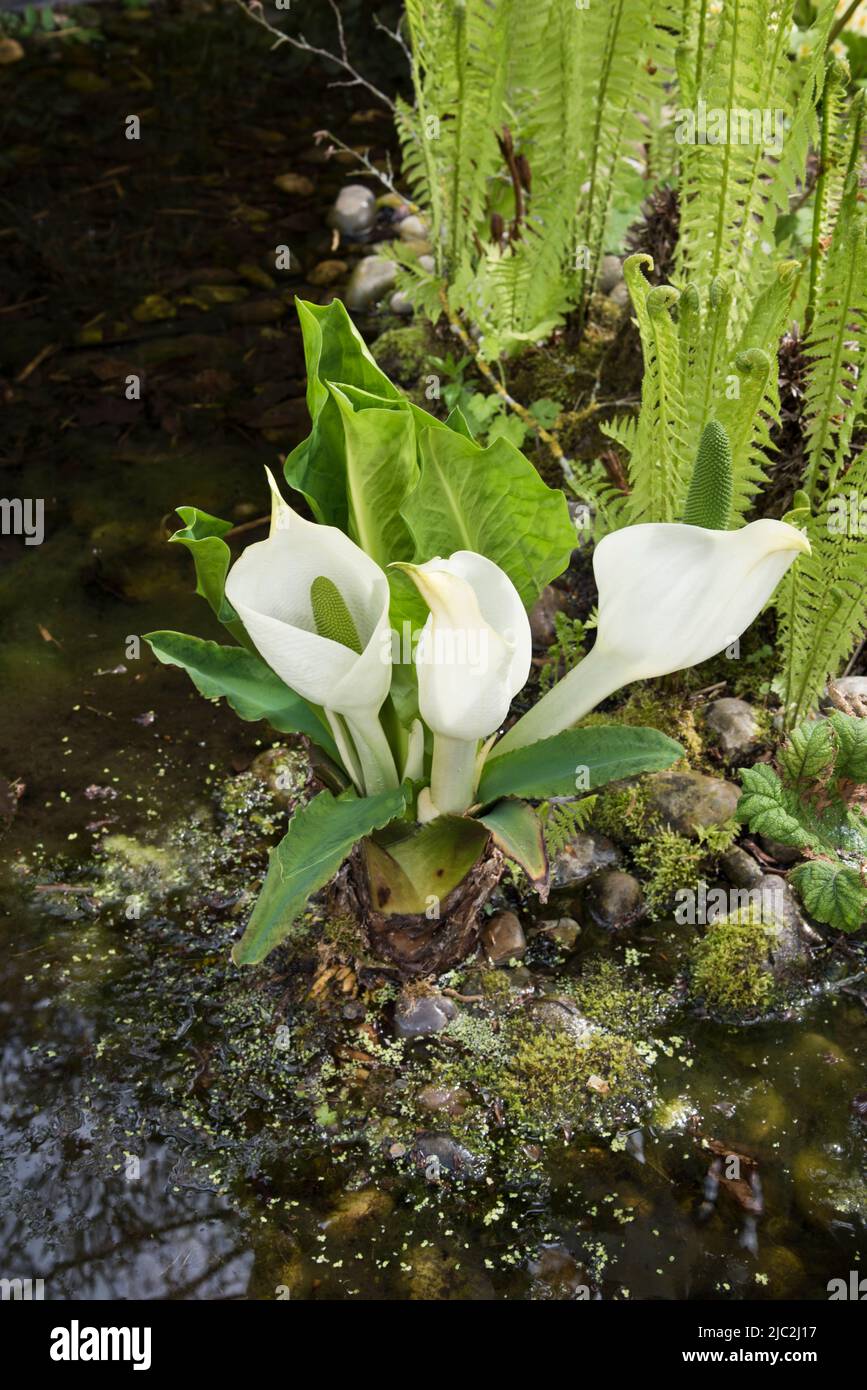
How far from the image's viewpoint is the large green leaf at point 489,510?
188 centimetres

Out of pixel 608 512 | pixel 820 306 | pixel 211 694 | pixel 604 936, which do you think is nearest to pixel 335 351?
pixel 211 694

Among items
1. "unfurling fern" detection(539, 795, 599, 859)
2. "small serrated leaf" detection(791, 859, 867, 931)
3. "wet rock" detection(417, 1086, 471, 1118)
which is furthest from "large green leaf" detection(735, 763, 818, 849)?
"wet rock" detection(417, 1086, 471, 1118)

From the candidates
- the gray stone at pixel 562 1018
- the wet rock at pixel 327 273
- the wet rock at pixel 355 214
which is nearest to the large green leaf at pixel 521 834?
the gray stone at pixel 562 1018

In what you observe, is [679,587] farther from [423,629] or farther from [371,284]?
[371,284]

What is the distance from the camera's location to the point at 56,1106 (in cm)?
222

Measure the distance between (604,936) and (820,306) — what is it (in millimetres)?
1344

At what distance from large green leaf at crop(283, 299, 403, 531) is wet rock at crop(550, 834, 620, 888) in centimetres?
92

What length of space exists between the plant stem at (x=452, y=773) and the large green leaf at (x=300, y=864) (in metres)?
0.10

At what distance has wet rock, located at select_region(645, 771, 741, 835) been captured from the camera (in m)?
2.65

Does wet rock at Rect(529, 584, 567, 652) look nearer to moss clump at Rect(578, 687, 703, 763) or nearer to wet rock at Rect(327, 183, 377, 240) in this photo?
moss clump at Rect(578, 687, 703, 763)

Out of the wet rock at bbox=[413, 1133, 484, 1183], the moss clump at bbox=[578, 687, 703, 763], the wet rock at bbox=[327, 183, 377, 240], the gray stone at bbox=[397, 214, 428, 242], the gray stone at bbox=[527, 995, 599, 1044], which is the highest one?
the wet rock at bbox=[327, 183, 377, 240]

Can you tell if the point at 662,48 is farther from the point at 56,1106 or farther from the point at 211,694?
the point at 56,1106

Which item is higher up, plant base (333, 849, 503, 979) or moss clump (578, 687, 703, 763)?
moss clump (578, 687, 703, 763)

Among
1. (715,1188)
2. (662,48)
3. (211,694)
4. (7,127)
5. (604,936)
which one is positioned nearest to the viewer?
(211,694)
